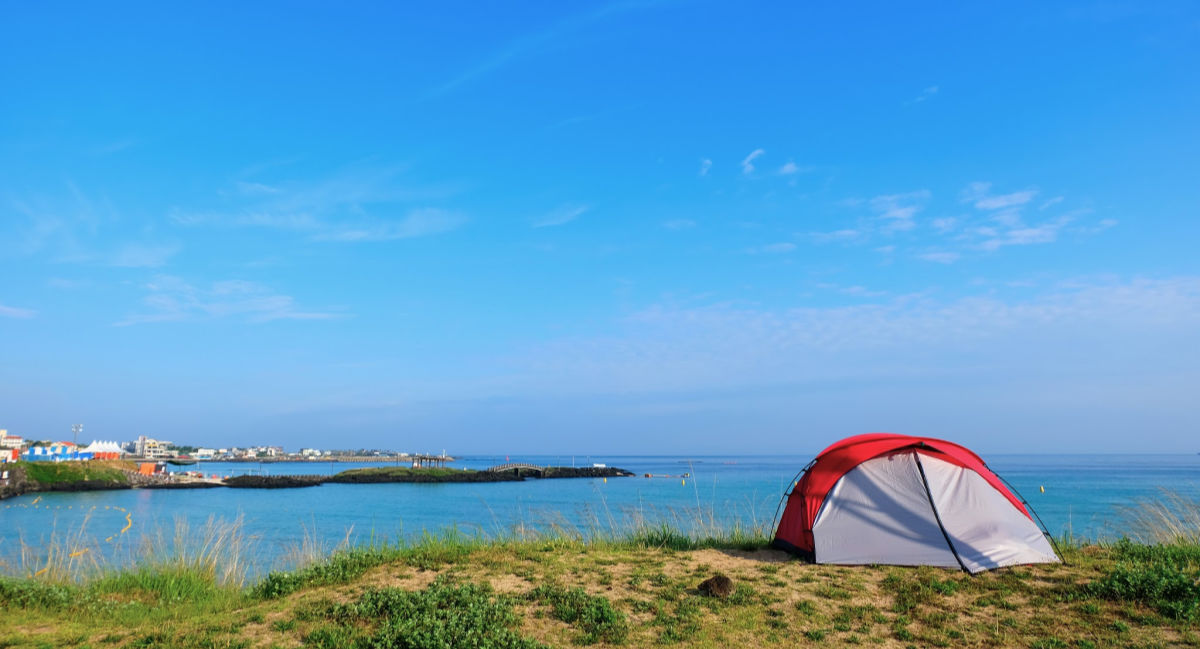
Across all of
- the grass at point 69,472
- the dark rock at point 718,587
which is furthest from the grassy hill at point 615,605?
the grass at point 69,472

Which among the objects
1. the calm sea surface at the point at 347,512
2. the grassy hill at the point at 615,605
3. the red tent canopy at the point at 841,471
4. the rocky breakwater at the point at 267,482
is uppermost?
the red tent canopy at the point at 841,471

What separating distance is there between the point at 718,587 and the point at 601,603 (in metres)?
1.74

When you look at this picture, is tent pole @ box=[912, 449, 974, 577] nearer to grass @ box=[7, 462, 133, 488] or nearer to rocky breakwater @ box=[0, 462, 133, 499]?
rocky breakwater @ box=[0, 462, 133, 499]

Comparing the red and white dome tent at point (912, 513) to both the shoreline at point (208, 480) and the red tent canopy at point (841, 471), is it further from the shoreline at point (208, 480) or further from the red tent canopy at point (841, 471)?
the shoreline at point (208, 480)

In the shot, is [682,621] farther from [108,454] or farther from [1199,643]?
[108,454]

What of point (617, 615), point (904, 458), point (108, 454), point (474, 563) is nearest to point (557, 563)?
point (474, 563)

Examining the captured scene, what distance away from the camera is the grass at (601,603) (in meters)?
6.93

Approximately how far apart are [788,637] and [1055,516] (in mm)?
39267

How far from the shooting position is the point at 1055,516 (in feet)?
122

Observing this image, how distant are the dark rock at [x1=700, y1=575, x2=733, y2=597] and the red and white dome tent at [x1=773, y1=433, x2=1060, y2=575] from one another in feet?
7.76

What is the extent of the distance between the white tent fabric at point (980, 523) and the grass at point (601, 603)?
0.31 m

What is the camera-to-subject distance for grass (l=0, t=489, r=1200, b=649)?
693 cm

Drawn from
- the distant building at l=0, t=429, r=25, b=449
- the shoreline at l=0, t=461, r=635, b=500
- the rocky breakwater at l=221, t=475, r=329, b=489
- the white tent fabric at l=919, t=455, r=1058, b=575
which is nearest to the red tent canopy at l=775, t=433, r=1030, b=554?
the white tent fabric at l=919, t=455, r=1058, b=575

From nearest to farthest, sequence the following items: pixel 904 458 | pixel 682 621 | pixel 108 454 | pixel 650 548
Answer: pixel 682 621, pixel 904 458, pixel 650 548, pixel 108 454
